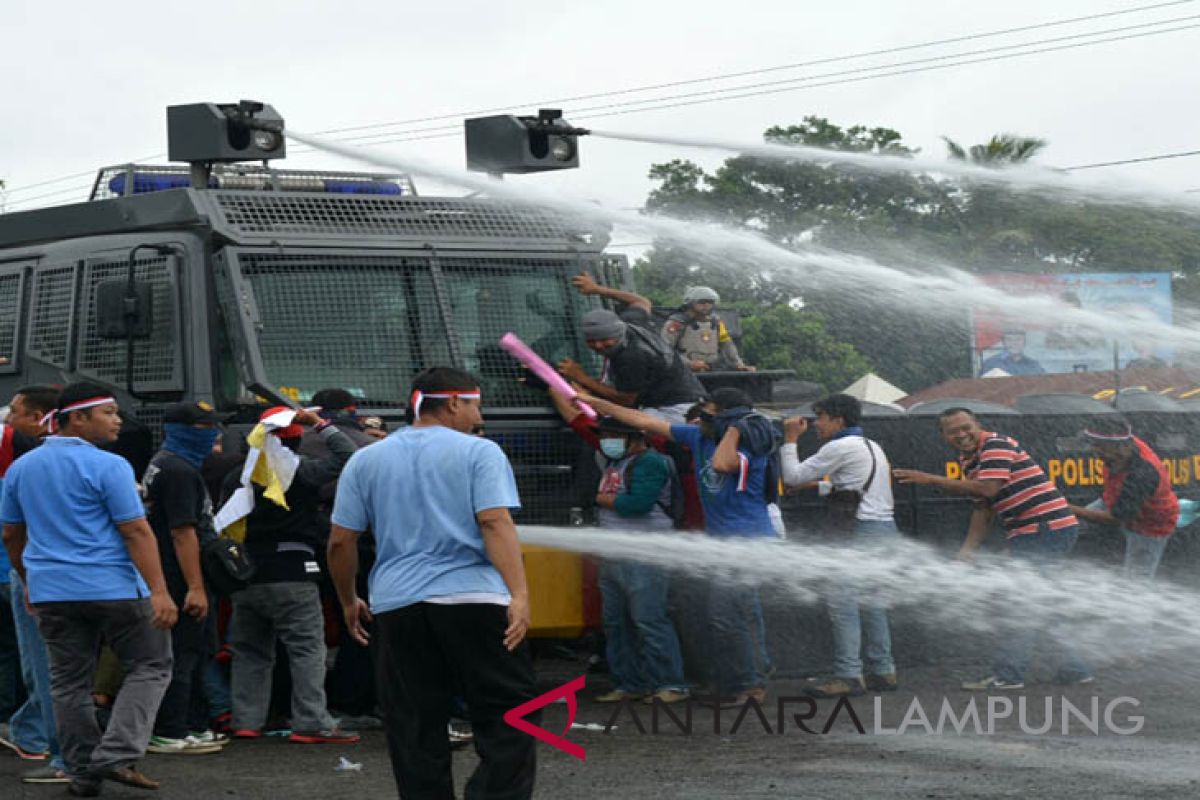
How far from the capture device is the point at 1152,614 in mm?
13141

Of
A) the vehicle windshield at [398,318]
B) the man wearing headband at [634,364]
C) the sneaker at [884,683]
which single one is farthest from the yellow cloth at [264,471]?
the sneaker at [884,683]

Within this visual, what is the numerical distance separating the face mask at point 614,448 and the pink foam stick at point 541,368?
0.16 m

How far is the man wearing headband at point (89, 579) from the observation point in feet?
28.9

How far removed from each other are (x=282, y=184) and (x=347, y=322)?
1.25 meters

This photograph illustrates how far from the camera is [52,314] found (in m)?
12.0

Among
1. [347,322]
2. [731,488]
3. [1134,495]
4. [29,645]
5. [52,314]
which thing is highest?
[52,314]

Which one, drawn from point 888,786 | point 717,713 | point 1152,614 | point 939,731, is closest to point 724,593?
point 717,713

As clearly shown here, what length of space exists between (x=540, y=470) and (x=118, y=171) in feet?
11.1

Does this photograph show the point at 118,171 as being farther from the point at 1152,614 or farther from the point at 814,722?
the point at 1152,614

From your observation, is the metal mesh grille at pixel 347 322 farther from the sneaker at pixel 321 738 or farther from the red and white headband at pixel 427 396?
the red and white headband at pixel 427 396

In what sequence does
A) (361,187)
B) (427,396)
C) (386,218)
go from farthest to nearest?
(361,187) < (386,218) < (427,396)

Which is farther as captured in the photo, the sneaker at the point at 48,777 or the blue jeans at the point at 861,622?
the blue jeans at the point at 861,622

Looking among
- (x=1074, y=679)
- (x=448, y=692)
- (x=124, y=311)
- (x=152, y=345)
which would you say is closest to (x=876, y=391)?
(x=1074, y=679)

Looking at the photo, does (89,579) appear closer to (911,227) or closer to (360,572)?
(360,572)
